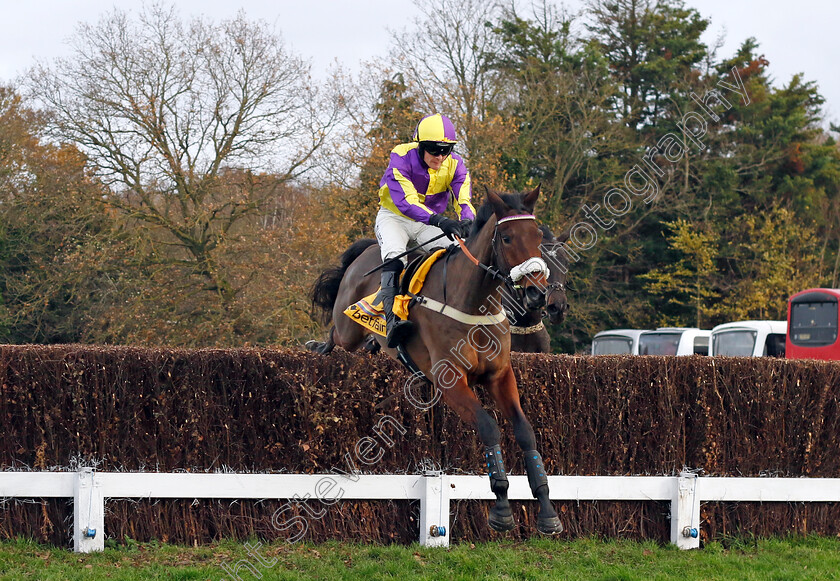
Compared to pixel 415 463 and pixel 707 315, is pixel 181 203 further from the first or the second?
pixel 707 315

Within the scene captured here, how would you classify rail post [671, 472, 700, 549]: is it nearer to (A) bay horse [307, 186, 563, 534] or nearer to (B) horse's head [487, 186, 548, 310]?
(A) bay horse [307, 186, 563, 534]

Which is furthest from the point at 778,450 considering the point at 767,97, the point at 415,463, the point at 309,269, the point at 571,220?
the point at 767,97

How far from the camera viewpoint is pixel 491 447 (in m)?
5.45

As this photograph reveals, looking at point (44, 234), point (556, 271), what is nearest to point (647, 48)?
point (44, 234)

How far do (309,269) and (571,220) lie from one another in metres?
9.63

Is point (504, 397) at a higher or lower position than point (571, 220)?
lower

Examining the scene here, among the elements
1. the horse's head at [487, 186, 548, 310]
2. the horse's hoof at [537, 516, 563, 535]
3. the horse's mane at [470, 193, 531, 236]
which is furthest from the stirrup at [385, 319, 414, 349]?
the horse's hoof at [537, 516, 563, 535]

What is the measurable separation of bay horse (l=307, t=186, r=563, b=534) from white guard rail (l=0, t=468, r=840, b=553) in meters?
1.26

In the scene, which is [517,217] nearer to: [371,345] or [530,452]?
[530,452]

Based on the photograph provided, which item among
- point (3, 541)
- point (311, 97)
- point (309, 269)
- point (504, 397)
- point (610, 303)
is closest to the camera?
point (504, 397)

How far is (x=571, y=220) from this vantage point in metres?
26.8

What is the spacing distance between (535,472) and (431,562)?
1.49 m

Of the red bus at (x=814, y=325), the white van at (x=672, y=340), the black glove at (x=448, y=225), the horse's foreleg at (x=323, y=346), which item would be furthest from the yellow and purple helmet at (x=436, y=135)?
the white van at (x=672, y=340)

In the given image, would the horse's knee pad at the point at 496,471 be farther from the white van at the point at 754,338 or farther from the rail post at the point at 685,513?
the white van at the point at 754,338
